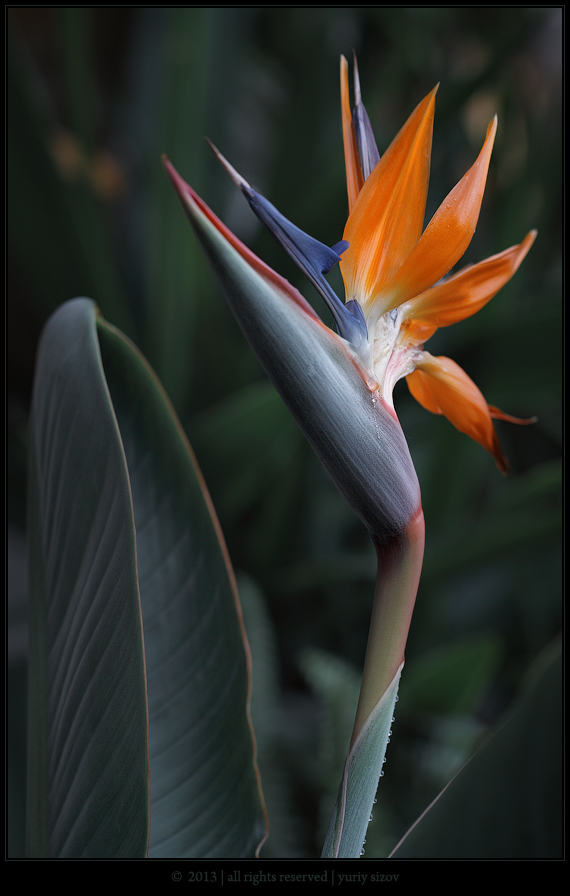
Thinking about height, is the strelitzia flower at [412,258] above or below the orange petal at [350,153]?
below

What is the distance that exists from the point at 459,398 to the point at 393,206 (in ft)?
0.25

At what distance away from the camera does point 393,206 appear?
207 mm

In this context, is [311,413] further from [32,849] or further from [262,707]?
[262,707]

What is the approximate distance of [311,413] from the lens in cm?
19

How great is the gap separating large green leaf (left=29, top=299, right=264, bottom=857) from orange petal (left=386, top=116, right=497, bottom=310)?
0.12 m

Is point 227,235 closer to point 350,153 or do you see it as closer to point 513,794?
Answer: point 350,153

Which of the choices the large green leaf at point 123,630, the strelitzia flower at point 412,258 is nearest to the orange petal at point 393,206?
the strelitzia flower at point 412,258

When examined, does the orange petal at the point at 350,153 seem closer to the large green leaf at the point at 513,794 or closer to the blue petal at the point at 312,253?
the blue petal at the point at 312,253

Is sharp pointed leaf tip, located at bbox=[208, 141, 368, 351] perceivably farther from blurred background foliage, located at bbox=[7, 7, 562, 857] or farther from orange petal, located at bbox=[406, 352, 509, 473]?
blurred background foliage, located at bbox=[7, 7, 562, 857]

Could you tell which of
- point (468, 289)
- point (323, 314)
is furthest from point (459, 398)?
point (323, 314)

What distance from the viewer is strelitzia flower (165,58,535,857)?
7.5 inches

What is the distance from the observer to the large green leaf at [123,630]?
23cm

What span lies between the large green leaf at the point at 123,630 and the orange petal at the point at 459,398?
0.37 feet

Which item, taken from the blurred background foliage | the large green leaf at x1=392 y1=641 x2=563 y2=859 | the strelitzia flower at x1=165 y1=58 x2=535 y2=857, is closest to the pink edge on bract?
the strelitzia flower at x1=165 y1=58 x2=535 y2=857
